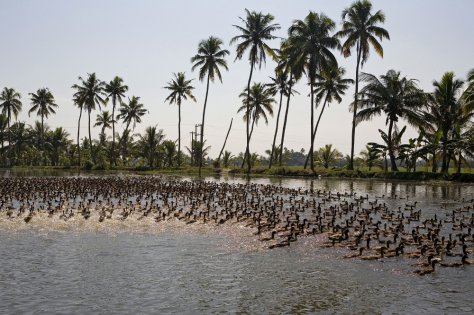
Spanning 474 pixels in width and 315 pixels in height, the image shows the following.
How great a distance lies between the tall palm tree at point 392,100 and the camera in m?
54.9

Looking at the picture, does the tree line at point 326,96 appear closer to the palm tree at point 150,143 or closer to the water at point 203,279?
the palm tree at point 150,143

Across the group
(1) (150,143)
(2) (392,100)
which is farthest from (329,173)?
(1) (150,143)

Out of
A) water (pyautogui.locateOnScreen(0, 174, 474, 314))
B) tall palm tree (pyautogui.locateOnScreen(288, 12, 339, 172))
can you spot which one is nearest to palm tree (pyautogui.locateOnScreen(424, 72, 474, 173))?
tall palm tree (pyautogui.locateOnScreen(288, 12, 339, 172))

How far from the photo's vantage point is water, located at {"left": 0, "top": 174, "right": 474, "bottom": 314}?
11.5 metres

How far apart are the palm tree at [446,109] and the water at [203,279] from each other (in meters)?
38.6

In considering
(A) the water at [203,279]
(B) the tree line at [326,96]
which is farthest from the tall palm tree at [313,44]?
(A) the water at [203,279]

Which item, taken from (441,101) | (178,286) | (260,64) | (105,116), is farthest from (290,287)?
(105,116)

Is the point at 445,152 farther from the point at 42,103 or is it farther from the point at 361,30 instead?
the point at 42,103

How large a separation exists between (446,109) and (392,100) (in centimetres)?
595

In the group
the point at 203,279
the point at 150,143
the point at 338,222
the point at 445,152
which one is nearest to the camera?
the point at 203,279

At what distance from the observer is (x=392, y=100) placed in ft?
181

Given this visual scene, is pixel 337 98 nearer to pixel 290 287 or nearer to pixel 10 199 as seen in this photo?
pixel 10 199

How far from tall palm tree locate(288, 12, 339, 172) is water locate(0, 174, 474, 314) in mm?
42428

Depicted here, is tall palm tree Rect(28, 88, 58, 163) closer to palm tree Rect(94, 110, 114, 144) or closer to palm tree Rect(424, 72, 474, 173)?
palm tree Rect(94, 110, 114, 144)
